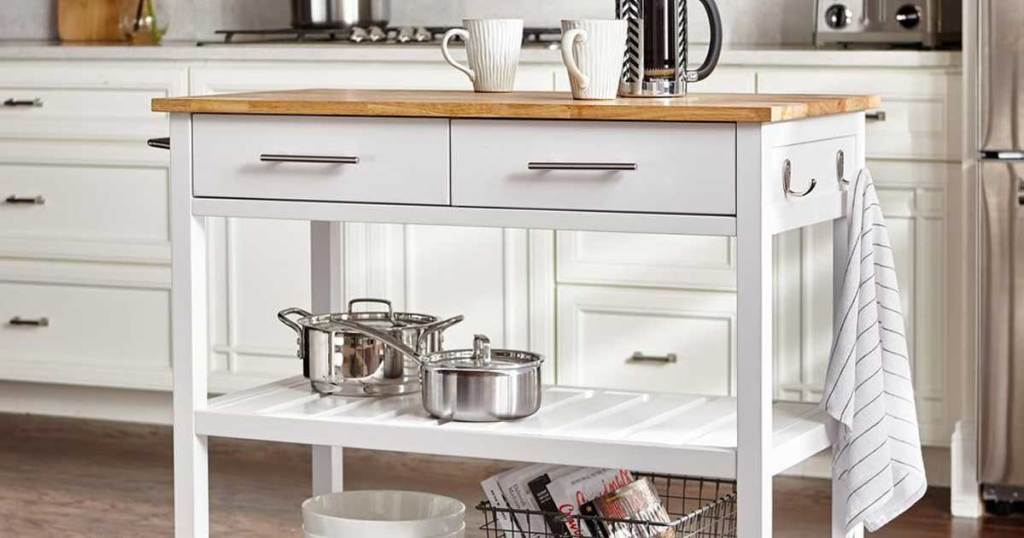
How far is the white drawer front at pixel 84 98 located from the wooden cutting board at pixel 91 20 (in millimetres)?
478

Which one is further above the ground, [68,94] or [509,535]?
[68,94]

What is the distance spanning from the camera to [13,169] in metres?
4.03

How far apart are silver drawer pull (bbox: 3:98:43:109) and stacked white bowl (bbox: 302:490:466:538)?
5.73 ft

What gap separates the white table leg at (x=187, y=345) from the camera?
2396 mm

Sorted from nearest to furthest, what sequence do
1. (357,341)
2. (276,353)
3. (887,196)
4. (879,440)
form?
1. (879,440)
2. (357,341)
3. (887,196)
4. (276,353)

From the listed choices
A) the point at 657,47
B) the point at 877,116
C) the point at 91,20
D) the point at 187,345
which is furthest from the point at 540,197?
the point at 91,20

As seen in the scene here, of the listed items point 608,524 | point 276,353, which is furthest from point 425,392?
point 276,353

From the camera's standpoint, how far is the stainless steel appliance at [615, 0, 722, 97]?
232 cm

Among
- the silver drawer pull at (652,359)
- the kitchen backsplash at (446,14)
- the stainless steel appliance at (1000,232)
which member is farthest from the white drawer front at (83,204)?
the stainless steel appliance at (1000,232)

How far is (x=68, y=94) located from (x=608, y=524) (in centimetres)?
205

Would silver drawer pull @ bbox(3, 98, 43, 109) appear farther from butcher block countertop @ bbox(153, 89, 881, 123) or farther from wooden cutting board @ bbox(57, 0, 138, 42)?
butcher block countertop @ bbox(153, 89, 881, 123)

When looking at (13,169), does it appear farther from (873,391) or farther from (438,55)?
(873,391)

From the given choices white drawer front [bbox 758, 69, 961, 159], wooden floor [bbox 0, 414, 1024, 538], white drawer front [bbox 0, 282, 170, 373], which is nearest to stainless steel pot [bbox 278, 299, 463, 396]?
wooden floor [bbox 0, 414, 1024, 538]

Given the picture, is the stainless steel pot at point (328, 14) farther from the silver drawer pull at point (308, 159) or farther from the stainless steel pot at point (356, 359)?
the silver drawer pull at point (308, 159)
